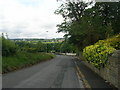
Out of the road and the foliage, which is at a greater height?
the foliage

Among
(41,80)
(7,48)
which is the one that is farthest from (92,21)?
(41,80)

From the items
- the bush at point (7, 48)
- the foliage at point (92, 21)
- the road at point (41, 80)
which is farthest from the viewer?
the foliage at point (92, 21)

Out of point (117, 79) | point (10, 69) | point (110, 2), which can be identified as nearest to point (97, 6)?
point (110, 2)

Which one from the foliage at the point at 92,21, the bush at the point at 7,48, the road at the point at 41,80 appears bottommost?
the road at the point at 41,80

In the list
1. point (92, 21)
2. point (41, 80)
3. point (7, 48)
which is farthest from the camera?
point (92, 21)

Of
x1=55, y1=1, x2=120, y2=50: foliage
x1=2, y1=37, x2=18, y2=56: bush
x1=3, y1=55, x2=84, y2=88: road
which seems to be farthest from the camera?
x1=55, y1=1, x2=120, y2=50: foliage

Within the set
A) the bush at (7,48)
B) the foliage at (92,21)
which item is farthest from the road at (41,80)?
the foliage at (92,21)

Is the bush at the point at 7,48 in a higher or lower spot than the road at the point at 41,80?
higher

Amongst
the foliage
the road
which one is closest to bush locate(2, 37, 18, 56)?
the road

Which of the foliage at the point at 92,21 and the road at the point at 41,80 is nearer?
the road at the point at 41,80

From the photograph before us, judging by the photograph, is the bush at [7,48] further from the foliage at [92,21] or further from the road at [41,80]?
the foliage at [92,21]

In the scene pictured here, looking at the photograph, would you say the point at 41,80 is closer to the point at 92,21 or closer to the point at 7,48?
the point at 7,48

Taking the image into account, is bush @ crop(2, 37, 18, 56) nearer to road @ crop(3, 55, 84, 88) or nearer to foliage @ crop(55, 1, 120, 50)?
road @ crop(3, 55, 84, 88)

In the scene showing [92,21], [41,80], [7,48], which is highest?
[92,21]
